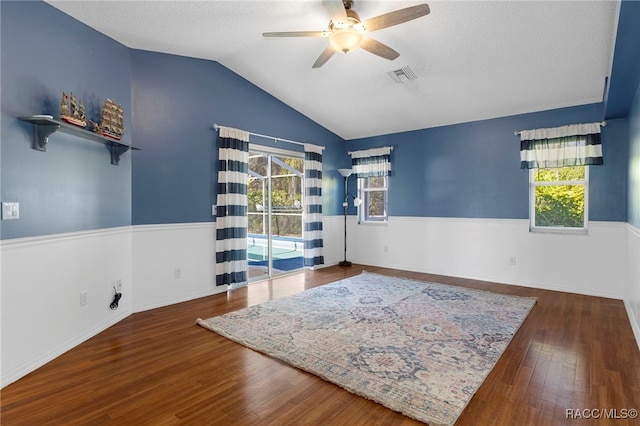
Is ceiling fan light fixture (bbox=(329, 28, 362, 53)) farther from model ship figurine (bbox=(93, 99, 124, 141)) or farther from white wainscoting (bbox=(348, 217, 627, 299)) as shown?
white wainscoting (bbox=(348, 217, 627, 299))

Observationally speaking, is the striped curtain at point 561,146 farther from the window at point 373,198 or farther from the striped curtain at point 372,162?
the window at point 373,198

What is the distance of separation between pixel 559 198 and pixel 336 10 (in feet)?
13.4

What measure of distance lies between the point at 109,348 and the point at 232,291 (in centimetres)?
185

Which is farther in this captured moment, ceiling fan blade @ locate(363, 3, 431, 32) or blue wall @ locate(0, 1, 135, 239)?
ceiling fan blade @ locate(363, 3, 431, 32)

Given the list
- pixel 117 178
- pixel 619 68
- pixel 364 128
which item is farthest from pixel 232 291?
pixel 619 68

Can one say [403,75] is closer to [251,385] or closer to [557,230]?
[557,230]

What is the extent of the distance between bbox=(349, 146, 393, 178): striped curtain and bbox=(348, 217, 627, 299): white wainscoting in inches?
38.0

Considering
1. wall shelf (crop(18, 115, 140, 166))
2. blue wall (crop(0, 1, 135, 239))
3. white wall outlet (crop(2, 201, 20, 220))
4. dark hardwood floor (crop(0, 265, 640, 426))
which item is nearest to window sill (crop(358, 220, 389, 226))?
dark hardwood floor (crop(0, 265, 640, 426))

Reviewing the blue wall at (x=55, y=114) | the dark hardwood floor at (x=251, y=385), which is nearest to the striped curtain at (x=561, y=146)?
the dark hardwood floor at (x=251, y=385)

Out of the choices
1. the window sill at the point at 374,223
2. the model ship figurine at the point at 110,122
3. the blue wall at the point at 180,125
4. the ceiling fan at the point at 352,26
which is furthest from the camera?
the window sill at the point at 374,223

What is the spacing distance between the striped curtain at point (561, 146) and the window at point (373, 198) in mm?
2342

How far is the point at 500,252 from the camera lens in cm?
498

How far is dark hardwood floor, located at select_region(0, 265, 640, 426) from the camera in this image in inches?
73.8

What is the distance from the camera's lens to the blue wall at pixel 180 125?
3768 mm
